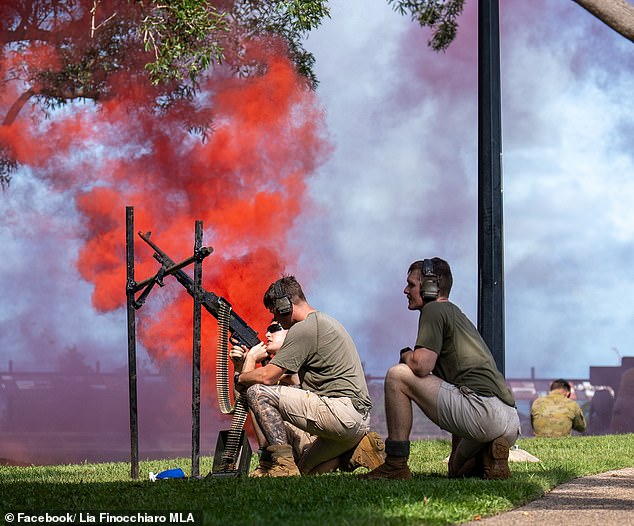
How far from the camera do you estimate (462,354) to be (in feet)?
23.8

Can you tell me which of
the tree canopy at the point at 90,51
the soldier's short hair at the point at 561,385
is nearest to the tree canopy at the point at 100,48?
the tree canopy at the point at 90,51

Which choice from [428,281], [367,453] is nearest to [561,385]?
[367,453]

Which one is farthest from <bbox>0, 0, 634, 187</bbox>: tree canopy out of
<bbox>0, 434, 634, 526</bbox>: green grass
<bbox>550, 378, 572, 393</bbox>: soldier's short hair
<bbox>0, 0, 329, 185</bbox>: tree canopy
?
<bbox>0, 434, 634, 526</bbox>: green grass

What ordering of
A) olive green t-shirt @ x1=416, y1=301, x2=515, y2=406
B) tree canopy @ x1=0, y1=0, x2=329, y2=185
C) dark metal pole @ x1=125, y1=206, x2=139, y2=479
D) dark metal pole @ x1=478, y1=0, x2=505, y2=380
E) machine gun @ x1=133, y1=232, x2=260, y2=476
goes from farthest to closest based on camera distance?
tree canopy @ x1=0, y1=0, x2=329, y2=185 < dark metal pole @ x1=478, y1=0, x2=505, y2=380 < dark metal pole @ x1=125, y1=206, x2=139, y2=479 < machine gun @ x1=133, y1=232, x2=260, y2=476 < olive green t-shirt @ x1=416, y1=301, x2=515, y2=406

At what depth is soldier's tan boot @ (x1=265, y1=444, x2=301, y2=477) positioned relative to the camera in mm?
7711

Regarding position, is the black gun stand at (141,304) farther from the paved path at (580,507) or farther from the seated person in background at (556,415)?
the seated person in background at (556,415)

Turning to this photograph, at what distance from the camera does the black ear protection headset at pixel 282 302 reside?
25.5ft

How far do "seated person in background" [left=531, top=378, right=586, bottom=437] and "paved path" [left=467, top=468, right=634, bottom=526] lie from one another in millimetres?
5746

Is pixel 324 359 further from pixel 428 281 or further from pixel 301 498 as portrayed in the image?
pixel 301 498

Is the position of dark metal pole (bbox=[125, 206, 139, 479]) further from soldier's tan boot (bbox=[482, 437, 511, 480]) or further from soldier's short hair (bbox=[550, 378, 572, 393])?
soldier's short hair (bbox=[550, 378, 572, 393])

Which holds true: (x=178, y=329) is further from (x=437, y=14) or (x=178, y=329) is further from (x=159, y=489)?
(x=159, y=489)

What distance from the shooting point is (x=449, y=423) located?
7.16 metres

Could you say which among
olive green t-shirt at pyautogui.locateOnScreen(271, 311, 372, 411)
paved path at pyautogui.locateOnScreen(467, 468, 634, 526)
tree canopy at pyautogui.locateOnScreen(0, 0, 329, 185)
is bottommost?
paved path at pyautogui.locateOnScreen(467, 468, 634, 526)

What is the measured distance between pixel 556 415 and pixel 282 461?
23.1 feet
